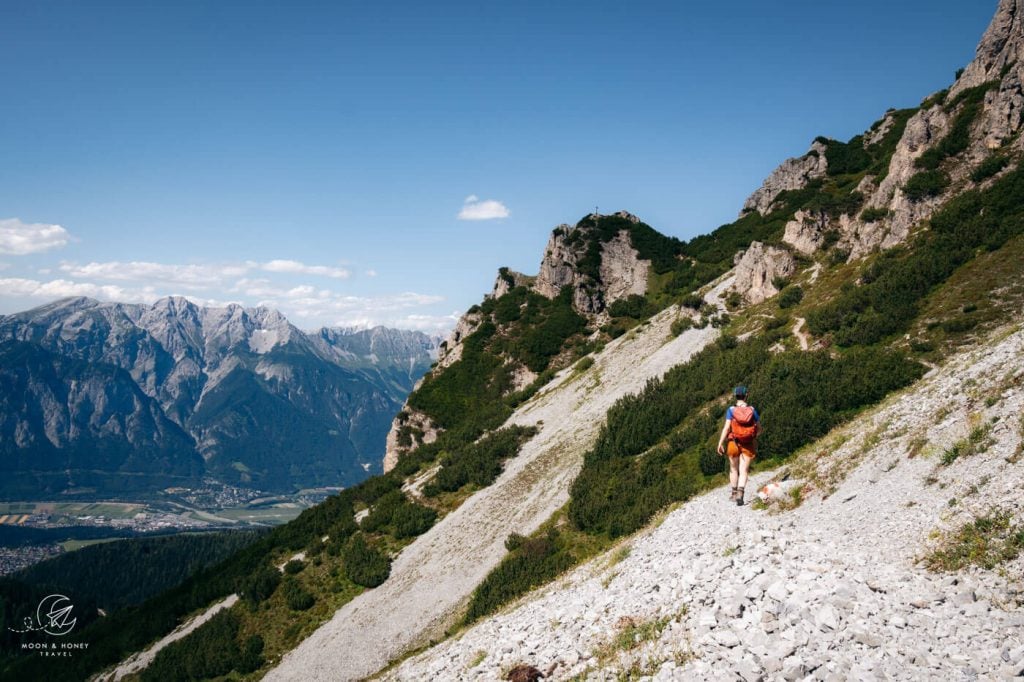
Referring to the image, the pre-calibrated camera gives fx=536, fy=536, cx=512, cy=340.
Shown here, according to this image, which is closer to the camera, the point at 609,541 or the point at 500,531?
the point at 609,541

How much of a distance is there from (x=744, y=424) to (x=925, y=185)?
39.2 m

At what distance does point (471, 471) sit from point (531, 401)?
1727cm

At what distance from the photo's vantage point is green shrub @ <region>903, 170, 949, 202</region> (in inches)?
1663

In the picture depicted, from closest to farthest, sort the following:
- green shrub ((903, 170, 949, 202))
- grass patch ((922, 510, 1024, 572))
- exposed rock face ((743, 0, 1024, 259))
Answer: grass patch ((922, 510, 1024, 572)) → green shrub ((903, 170, 949, 202)) → exposed rock face ((743, 0, 1024, 259))

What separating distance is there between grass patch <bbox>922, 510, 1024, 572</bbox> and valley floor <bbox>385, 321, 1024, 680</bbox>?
7.8 inches

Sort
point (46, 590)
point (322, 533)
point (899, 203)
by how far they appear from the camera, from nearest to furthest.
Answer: point (899, 203)
point (322, 533)
point (46, 590)

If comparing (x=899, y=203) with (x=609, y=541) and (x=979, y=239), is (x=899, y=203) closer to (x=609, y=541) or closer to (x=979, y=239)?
(x=979, y=239)

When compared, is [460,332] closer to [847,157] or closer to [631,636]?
[847,157]

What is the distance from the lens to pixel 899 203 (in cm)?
4406

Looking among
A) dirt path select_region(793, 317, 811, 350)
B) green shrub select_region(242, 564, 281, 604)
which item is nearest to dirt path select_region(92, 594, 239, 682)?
green shrub select_region(242, 564, 281, 604)

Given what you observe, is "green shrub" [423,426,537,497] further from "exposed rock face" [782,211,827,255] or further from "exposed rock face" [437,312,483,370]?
"exposed rock face" [437,312,483,370]

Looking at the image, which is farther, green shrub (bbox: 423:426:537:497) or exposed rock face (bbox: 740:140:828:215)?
exposed rock face (bbox: 740:140:828:215)

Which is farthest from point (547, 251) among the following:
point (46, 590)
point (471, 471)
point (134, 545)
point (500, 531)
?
point (134, 545)

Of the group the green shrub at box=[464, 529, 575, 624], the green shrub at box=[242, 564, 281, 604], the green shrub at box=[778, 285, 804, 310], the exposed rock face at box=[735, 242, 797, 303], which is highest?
the exposed rock face at box=[735, 242, 797, 303]
